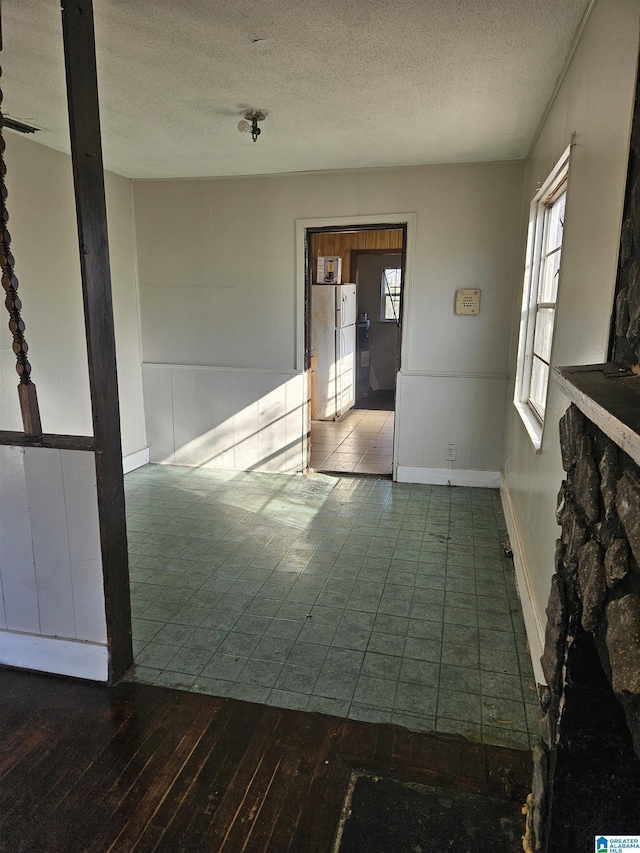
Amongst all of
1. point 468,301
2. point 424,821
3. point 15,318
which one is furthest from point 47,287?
point 424,821

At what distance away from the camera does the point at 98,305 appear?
189 cm

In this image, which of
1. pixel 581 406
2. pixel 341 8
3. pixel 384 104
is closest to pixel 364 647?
pixel 581 406

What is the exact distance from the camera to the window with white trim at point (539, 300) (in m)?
2.75

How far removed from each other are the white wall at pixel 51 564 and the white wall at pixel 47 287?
1.52 metres

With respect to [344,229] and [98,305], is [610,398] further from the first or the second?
[344,229]

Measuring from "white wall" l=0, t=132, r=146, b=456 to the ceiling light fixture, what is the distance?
1.42 m

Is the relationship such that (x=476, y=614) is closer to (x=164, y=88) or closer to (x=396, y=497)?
(x=396, y=497)

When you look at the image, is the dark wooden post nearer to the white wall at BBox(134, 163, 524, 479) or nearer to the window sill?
the window sill

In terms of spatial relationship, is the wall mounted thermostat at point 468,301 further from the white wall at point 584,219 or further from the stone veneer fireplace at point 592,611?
the stone veneer fireplace at point 592,611

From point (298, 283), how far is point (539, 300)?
Result: 6.72 ft

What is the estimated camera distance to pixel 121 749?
179 centimetres

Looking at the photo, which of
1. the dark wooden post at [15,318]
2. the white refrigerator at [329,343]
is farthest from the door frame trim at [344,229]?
the dark wooden post at [15,318]
